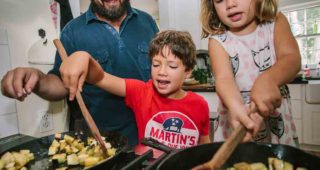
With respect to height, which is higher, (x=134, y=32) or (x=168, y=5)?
(x=168, y=5)

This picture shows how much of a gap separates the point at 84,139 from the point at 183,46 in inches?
19.8

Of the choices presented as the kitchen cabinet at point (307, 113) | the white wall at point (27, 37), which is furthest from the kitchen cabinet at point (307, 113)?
the white wall at point (27, 37)

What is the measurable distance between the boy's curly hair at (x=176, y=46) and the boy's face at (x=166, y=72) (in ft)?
0.06

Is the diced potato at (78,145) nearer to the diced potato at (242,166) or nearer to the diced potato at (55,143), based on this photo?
the diced potato at (55,143)

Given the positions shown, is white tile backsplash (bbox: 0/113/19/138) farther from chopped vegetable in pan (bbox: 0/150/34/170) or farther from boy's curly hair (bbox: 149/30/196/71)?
boy's curly hair (bbox: 149/30/196/71)

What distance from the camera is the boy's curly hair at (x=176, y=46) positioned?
101cm

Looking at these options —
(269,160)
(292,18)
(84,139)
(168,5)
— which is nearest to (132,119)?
(84,139)

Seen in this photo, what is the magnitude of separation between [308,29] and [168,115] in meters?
3.67

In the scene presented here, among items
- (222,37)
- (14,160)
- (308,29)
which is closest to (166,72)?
(222,37)

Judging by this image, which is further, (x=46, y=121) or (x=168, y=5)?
A: (x=168, y=5)

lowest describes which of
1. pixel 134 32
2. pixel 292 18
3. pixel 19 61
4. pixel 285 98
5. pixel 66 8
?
pixel 285 98

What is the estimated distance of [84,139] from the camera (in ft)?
3.08

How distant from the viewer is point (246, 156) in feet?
2.09

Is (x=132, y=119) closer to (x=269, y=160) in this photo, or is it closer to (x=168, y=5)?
(x=269, y=160)
